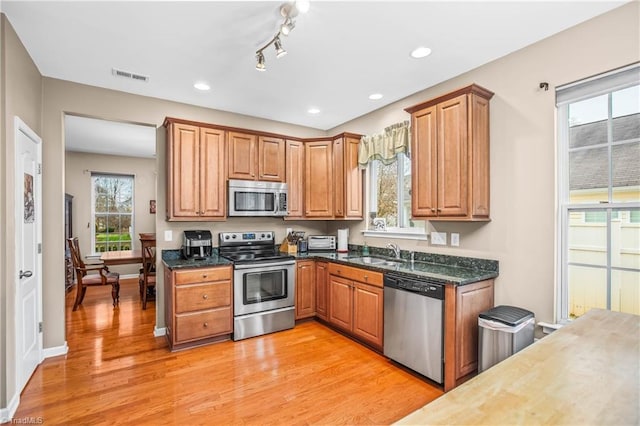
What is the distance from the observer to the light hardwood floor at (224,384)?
2.22 metres

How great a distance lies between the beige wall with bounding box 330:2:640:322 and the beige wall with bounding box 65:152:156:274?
7.00 metres

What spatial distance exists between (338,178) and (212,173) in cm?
167

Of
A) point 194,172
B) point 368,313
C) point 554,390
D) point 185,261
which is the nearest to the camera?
point 554,390

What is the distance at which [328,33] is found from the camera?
7.84ft

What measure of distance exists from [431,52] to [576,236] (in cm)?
188

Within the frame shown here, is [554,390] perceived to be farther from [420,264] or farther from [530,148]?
[420,264]

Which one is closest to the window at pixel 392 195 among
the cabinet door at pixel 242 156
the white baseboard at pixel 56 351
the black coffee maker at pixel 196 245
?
the cabinet door at pixel 242 156

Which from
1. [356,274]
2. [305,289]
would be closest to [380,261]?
[356,274]

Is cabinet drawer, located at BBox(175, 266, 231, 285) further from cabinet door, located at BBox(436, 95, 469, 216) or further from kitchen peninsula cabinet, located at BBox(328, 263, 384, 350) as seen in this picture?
cabinet door, located at BBox(436, 95, 469, 216)

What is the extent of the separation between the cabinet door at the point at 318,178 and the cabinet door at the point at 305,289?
773 millimetres

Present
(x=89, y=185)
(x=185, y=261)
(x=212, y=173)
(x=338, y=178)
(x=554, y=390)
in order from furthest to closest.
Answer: (x=89, y=185)
(x=338, y=178)
(x=212, y=173)
(x=185, y=261)
(x=554, y=390)

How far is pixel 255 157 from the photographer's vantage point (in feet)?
13.5

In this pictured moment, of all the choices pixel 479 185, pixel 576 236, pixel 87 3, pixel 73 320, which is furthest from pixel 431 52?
pixel 73 320

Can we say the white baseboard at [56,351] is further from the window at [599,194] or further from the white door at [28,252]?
the window at [599,194]
